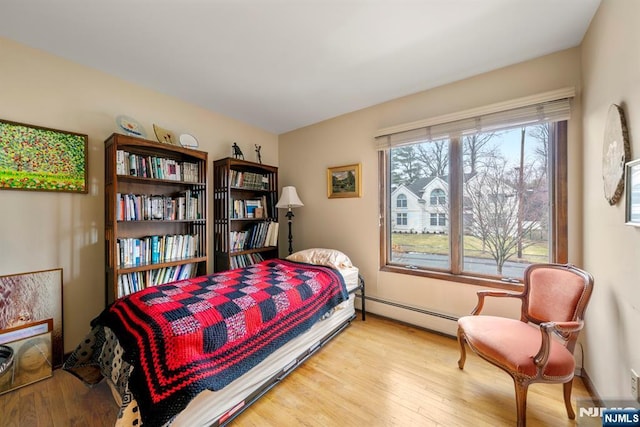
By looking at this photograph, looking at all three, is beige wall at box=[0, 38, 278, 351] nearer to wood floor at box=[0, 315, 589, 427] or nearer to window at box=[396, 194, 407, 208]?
wood floor at box=[0, 315, 589, 427]

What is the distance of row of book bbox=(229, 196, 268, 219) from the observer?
118 inches

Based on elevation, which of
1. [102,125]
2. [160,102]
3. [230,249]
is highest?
[160,102]

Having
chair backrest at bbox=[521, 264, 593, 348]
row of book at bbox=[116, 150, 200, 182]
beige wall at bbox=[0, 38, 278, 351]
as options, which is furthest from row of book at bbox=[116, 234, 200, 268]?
chair backrest at bbox=[521, 264, 593, 348]

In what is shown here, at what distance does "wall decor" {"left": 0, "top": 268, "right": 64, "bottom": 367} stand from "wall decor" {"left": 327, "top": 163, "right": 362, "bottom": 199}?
2.67 meters

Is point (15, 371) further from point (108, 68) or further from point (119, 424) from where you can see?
point (108, 68)

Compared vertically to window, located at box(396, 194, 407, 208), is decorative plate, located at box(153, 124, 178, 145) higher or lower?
higher

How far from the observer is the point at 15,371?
1.71 meters

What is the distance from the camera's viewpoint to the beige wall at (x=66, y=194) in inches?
70.3

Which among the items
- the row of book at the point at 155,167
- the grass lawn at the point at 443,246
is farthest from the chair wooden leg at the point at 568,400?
the row of book at the point at 155,167

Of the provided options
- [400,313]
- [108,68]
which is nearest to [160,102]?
[108,68]

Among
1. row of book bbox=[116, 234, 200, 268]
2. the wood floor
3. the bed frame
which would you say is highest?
row of book bbox=[116, 234, 200, 268]

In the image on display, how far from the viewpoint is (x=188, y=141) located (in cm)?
265

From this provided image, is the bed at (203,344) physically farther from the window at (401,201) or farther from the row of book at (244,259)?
the window at (401,201)

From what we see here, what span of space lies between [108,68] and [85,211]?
1257 millimetres
